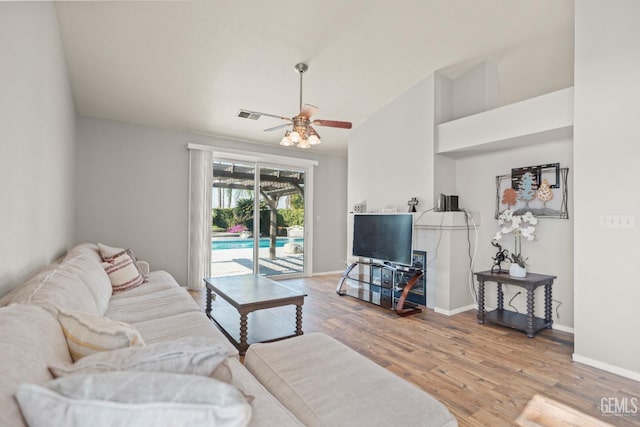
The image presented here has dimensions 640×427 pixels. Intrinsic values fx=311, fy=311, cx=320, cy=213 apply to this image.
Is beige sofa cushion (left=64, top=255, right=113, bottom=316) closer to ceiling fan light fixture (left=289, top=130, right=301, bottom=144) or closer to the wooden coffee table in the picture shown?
the wooden coffee table

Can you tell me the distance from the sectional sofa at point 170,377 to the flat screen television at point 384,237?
2.26 m

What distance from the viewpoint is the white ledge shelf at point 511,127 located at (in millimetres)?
2900

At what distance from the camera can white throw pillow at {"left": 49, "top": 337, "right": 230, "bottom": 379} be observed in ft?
2.60

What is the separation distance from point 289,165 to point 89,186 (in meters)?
3.09

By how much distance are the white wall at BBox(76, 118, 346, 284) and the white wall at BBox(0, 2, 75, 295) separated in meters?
1.60

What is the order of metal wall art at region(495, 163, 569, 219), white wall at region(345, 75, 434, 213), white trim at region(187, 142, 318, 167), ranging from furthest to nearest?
white trim at region(187, 142, 318, 167), white wall at region(345, 75, 434, 213), metal wall art at region(495, 163, 569, 219)

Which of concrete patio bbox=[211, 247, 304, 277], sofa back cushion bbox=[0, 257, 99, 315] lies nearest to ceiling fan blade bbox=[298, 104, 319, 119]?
sofa back cushion bbox=[0, 257, 99, 315]

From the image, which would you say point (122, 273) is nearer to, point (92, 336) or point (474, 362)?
point (92, 336)

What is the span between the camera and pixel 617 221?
7.73 feet

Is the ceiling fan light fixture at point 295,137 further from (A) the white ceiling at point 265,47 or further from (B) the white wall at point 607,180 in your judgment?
(B) the white wall at point 607,180

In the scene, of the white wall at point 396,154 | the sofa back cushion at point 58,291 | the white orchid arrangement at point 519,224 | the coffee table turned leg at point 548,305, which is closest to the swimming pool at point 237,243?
the white wall at point 396,154

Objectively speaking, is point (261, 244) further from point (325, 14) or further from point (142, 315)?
point (325, 14)

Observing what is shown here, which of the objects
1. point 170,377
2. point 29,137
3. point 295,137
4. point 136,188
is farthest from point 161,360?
point 136,188

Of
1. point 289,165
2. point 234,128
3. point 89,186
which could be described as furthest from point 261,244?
point 89,186
